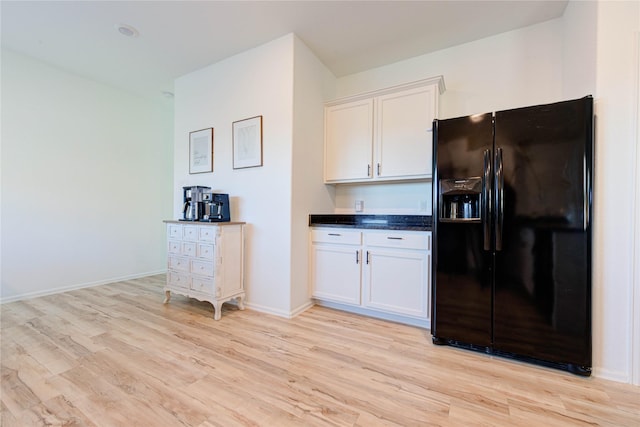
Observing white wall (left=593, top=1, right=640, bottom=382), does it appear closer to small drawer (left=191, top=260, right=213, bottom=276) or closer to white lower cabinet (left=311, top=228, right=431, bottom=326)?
white lower cabinet (left=311, top=228, right=431, bottom=326)

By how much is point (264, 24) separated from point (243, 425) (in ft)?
10.2

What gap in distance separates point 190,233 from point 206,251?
1.01ft

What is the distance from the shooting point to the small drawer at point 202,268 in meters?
2.65

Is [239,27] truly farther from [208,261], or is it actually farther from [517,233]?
[517,233]

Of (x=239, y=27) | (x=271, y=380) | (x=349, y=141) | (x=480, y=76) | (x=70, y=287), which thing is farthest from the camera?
(x=70, y=287)

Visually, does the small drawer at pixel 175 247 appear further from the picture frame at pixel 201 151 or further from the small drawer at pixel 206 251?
the picture frame at pixel 201 151

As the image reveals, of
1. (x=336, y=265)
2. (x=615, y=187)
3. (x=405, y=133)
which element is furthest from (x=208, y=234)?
(x=615, y=187)

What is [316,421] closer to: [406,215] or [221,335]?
[221,335]

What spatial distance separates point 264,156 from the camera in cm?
281

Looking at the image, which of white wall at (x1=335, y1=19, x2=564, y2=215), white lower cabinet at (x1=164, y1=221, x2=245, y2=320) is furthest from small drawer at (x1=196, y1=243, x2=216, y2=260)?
white wall at (x1=335, y1=19, x2=564, y2=215)

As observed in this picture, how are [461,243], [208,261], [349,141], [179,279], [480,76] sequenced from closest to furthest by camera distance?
1. [461,243]
2. [208,261]
3. [480,76]
4. [179,279]
5. [349,141]

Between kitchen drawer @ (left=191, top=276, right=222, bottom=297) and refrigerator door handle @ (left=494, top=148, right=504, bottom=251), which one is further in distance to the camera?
kitchen drawer @ (left=191, top=276, right=222, bottom=297)

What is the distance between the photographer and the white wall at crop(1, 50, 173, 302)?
307 cm

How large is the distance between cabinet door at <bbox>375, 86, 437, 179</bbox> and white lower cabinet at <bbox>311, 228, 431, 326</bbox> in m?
0.73
